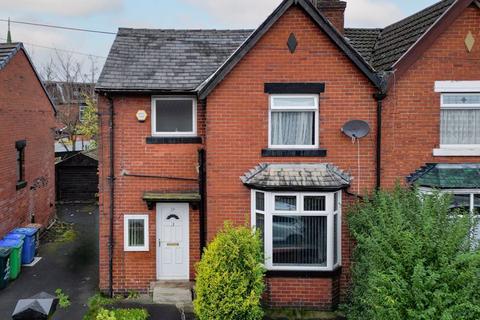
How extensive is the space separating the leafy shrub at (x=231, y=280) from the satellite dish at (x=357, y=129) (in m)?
3.54

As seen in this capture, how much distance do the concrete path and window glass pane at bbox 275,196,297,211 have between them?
5.38 m

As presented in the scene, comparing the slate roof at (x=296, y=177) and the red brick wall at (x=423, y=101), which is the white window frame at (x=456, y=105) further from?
the slate roof at (x=296, y=177)

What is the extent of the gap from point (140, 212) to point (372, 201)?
232 inches

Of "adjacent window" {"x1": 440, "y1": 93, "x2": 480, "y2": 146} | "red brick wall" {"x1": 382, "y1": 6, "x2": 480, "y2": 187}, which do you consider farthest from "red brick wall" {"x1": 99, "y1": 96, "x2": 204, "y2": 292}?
"adjacent window" {"x1": 440, "y1": 93, "x2": 480, "y2": 146}

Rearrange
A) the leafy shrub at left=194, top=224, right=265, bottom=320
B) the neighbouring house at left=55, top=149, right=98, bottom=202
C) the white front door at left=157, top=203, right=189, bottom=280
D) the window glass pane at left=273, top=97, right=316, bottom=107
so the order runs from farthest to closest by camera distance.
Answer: the neighbouring house at left=55, top=149, right=98, bottom=202 → the white front door at left=157, top=203, right=189, bottom=280 → the window glass pane at left=273, top=97, right=316, bottom=107 → the leafy shrub at left=194, top=224, right=265, bottom=320

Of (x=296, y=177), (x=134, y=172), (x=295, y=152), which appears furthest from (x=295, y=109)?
(x=134, y=172)

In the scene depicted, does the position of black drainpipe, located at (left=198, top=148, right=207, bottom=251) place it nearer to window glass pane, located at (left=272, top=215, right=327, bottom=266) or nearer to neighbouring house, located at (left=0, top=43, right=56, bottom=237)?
window glass pane, located at (left=272, top=215, right=327, bottom=266)

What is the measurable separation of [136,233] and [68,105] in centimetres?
3635

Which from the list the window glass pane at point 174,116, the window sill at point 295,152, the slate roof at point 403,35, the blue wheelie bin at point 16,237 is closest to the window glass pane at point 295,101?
the window sill at point 295,152

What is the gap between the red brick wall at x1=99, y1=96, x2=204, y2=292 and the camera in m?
12.4

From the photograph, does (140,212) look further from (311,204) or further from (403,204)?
(403,204)

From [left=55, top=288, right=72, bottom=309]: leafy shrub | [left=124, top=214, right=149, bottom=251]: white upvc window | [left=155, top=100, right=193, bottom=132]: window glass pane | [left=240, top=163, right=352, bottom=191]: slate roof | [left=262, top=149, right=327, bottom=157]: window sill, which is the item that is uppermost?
[left=155, top=100, right=193, bottom=132]: window glass pane

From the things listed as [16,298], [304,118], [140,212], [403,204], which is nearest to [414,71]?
[304,118]

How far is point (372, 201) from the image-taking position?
36.4 ft
